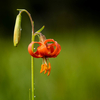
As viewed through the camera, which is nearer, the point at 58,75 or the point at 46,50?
the point at 46,50

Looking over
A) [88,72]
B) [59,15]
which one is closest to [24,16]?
[59,15]

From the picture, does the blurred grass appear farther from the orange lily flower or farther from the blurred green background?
the orange lily flower

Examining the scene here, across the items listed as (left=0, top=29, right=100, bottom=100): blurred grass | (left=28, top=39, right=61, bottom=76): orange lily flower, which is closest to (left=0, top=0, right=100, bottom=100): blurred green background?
(left=0, top=29, right=100, bottom=100): blurred grass

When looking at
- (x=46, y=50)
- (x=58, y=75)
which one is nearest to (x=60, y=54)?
(x=58, y=75)

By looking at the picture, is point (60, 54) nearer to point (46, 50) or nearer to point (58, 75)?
point (58, 75)

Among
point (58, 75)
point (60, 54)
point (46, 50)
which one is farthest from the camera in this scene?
point (60, 54)

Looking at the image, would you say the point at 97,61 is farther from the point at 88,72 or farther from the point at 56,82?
the point at 56,82

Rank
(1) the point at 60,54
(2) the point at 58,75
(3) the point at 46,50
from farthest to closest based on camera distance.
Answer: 1. (1) the point at 60,54
2. (2) the point at 58,75
3. (3) the point at 46,50

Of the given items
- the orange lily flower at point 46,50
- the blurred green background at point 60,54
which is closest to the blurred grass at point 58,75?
the blurred green background at point 60,54
